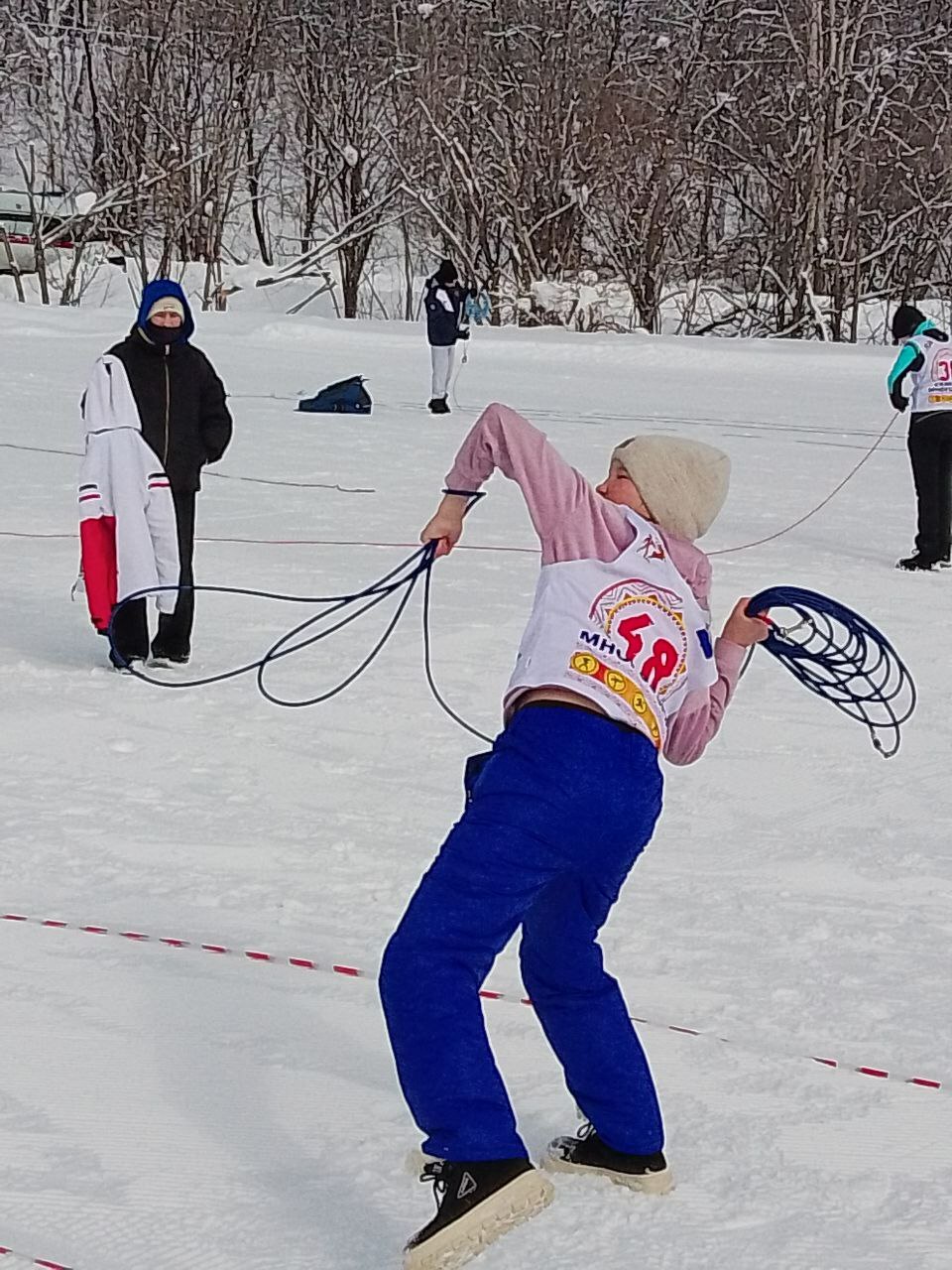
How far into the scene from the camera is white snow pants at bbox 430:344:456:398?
17.3 meters

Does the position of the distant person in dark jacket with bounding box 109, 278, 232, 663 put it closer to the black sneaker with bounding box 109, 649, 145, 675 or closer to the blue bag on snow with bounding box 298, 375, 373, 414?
the black sneaker with bounding box 109, 649, 145, 675

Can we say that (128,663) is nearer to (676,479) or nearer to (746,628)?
(746,628)

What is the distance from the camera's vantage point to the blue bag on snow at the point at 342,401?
17297 mm

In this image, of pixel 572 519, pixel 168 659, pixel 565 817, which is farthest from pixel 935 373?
pixel 565 817

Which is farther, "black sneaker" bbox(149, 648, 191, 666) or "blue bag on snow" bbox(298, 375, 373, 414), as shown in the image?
"blue bag on snow" bbox(298, 375, 373, 414)

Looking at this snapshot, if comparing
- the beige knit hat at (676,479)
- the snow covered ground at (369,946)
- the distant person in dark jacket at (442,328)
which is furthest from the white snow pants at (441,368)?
the beige knit hat at (676,479)

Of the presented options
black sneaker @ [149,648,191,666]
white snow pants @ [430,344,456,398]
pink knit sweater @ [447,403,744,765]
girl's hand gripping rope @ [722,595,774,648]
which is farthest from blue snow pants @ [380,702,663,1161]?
white snow pants @ [430,344,456,398]

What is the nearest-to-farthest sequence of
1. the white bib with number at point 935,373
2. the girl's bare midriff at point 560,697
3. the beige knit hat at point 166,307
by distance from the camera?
the girl's bare midriff at point 560,697
the beige knit hat at point 166,307
the white bib with number at point 935,373

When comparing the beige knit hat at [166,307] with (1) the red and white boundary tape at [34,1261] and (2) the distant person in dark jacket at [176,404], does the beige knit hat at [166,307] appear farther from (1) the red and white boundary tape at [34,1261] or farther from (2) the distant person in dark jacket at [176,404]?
(1) the red and white boundary tape at [34,1261]

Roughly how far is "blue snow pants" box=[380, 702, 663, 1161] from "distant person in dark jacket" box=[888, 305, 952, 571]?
7.72 metres

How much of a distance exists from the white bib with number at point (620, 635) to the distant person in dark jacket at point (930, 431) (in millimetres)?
7581

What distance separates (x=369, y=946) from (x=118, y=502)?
3.14m

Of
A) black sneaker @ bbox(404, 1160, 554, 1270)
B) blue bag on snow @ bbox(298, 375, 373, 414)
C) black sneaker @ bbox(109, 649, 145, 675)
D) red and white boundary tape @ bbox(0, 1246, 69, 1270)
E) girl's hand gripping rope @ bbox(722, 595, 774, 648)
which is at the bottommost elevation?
blue bag on snow @ bbox(298, 375, 373, 414)

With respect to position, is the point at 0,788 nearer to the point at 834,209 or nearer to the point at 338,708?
the point at 338,708
